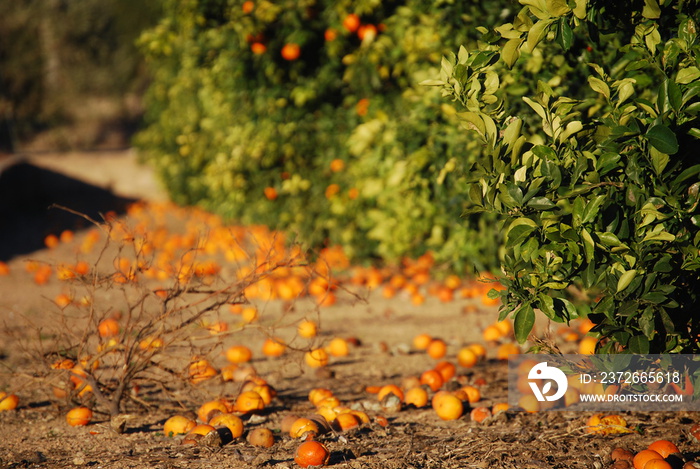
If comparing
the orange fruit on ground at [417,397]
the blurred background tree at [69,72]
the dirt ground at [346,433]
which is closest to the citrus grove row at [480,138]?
the dirt ground at [346,433]

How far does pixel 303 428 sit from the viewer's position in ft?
8.41

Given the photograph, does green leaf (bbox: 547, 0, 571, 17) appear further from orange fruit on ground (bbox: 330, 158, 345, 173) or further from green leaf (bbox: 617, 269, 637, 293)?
orange fruit on ground (bbox: 330, 158, 345, 173)

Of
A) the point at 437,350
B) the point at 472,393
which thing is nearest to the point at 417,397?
the point at 472,393

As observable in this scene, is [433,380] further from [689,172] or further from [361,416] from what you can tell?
[689,172]

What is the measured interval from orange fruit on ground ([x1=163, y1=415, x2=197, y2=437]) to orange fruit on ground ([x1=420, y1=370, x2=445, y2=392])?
1257 mm

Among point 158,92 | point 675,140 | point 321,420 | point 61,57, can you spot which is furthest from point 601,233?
point 61,57

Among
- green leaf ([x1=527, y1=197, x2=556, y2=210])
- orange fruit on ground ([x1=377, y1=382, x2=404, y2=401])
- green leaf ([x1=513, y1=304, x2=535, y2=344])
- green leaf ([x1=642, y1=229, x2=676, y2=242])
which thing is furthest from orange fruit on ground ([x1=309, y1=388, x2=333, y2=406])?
green leaf ([x1=642, y1=229, x2=676, y2=242])

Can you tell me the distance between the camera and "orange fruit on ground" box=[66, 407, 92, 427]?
9.13ft

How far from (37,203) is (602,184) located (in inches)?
354

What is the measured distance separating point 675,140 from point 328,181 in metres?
4.30

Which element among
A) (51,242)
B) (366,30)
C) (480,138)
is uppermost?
(51,242)

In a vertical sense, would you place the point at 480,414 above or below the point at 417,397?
below

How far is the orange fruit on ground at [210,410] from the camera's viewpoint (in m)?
2.79

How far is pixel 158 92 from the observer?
35.3ft
